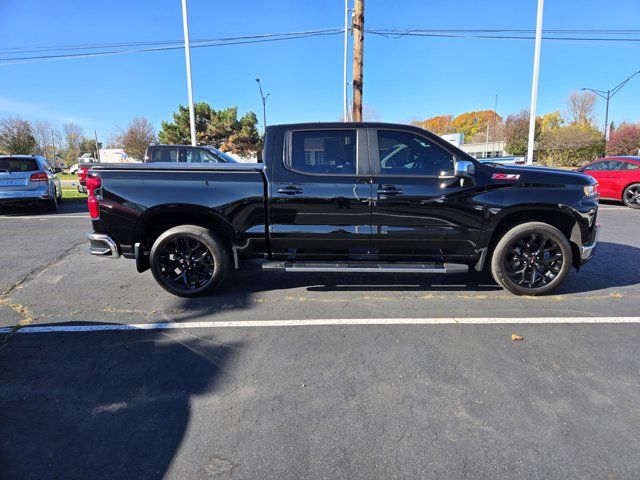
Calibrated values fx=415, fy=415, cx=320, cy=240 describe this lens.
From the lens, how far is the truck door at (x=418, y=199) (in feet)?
15.1

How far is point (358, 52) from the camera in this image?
14234 millimetres

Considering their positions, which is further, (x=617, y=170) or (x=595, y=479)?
(x=617, y=170)

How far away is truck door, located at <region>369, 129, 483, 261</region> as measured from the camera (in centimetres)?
460

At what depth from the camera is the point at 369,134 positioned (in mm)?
4723

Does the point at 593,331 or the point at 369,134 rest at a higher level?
the point at 369,134

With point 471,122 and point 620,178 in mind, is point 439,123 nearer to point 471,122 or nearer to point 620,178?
point 471,122

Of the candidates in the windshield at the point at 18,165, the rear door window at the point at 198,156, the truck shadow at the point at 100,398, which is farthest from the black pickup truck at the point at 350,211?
Result: the windshield at the point at 18,165

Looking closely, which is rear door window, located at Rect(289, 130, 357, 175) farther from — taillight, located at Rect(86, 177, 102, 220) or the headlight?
the headlight

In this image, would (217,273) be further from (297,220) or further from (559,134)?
(559,134)

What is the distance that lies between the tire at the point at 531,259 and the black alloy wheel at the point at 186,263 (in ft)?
10.9

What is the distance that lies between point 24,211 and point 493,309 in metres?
13.9

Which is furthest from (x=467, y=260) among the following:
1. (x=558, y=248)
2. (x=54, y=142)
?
(x=54, y=142)

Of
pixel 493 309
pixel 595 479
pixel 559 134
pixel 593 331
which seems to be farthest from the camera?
pixel 559 134

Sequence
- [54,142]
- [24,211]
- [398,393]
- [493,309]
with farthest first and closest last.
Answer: [54,142] < [24,211] < [493,309] < [398,393]
